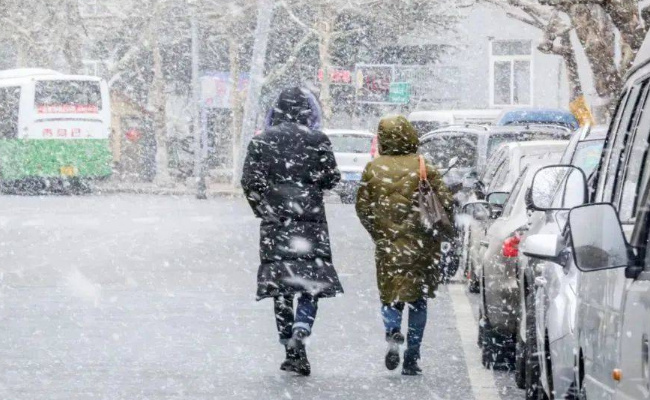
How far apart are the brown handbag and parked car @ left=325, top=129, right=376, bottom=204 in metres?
25.7

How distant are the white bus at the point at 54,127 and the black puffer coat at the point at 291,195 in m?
32.6

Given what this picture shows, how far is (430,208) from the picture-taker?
966cm

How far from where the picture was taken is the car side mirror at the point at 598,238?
13.1ft

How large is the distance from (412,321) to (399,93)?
137ft

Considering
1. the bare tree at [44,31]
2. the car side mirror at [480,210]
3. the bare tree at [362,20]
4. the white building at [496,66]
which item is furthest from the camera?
the bare tree at [44,31]

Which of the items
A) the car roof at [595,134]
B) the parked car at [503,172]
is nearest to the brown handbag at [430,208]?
the car roof at [595,134]

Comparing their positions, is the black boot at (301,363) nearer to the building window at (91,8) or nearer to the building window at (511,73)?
the building window at (511,73)

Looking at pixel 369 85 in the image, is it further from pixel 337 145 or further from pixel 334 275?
pixel 334 275

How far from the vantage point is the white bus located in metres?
42.2

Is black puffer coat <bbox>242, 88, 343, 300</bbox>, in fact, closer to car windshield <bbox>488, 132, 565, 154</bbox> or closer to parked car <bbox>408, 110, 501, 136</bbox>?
car windshield <bbox>488, 132, 565, 154</bbox>

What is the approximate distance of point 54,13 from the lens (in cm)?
5100

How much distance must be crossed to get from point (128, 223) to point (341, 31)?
24.4m

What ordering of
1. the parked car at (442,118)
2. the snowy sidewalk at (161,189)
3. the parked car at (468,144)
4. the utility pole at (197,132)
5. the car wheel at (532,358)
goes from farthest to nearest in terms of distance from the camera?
1. the snowy sidewalk at (161,189)
2. the utility pole at (197,132)
3. the parked car at (442,118)
4. the parked car at (468,144)
5. the car wheel at (532,358)

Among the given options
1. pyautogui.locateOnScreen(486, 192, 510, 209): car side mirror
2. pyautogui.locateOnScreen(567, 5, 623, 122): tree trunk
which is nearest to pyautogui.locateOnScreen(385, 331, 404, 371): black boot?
pyautogui.locateOnScreen(486, 192, 510, 209): car side mirror
